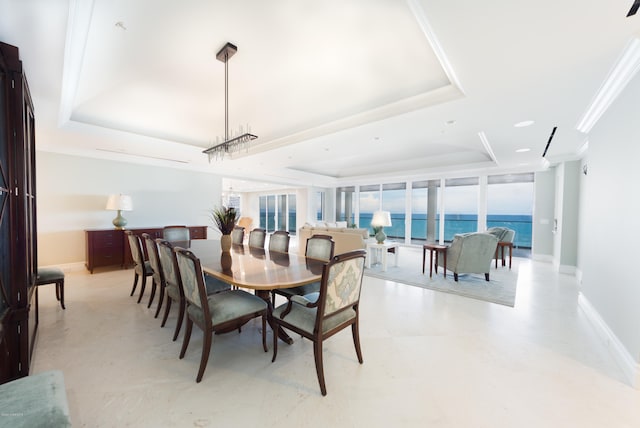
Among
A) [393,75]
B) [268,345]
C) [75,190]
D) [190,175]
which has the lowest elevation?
[268,345]

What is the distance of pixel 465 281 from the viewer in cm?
436

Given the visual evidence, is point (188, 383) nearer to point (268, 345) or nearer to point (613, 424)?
point (268, 345)

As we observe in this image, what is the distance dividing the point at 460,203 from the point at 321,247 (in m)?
6.61

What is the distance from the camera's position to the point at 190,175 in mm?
6855

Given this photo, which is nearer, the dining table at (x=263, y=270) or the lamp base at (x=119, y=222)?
the dining table at (x=263, y=270)

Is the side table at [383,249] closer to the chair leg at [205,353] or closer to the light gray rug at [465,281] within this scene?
the light gray rug at [465,281]

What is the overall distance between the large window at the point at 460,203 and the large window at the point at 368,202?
250 centimetres

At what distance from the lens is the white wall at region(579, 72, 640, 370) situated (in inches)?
80.5

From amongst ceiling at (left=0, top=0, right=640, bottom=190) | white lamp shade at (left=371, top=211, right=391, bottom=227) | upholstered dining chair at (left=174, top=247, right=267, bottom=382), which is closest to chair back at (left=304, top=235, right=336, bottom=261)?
upholstered dining chair at (left=174, top=247, right=267, bottom=382)

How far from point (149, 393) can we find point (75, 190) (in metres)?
5.38

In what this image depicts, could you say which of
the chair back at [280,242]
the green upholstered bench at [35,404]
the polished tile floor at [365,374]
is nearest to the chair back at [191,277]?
the polished tile floor at [365,374]

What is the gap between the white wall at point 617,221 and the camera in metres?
2.04

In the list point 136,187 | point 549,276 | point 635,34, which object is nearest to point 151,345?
point 635,34

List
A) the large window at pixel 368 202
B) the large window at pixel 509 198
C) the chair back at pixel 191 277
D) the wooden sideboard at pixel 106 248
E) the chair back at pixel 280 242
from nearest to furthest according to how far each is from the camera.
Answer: the chair back at pixel 191 277
the chair back at pixel 280 242
the wooden sideboard at pixel 106 248
the large window at pixel 509 198
the large window at pixel 368 202
